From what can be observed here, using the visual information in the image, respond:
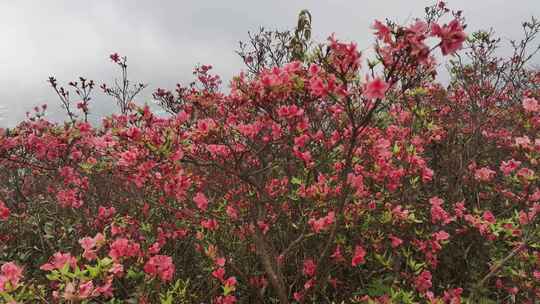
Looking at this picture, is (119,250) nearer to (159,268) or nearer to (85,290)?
(159,268)

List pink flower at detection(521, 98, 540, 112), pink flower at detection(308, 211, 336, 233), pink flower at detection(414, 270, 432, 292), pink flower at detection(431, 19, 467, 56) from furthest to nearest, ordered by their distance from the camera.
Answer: pink flower at detection(414, 270, 432, 292), pink flower at detection(521, 98, 540, 112), pink flower at detection(308, 211, 336, 233), pink flower at detection(431, 19, 467, 56)

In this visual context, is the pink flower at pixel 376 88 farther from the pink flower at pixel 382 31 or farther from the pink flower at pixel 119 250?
the pink flower at pixel 119 250

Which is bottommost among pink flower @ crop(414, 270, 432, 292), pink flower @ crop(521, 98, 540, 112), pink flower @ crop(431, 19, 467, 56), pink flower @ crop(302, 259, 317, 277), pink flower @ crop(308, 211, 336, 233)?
pink flower @ crop(414, 270, 432, 292)

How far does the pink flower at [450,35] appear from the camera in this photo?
199 cm

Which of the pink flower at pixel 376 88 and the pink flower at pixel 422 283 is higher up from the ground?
the pink flower at pixel 376 88

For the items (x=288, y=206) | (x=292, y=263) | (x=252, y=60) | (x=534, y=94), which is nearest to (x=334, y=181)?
(x=288, y=206)

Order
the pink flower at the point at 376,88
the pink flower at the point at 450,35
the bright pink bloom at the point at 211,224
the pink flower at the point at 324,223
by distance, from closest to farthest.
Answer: the pink flower at the point at 450,35, the pink flower at the point at 376,88, the pink flower at the point at 324,223, the bright pink bloom at the point at 211,224

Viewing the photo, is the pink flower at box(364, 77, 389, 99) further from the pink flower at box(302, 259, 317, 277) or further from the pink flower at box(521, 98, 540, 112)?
the pink flower at box(521, 98, 540, 112)

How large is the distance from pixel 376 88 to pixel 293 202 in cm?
244

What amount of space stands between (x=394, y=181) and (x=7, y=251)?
18.4 ft

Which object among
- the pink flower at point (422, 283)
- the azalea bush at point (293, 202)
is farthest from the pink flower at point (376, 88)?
the pink flower at point (422, 283)

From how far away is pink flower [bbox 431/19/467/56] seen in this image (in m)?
1.99

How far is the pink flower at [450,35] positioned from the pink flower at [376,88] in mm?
355

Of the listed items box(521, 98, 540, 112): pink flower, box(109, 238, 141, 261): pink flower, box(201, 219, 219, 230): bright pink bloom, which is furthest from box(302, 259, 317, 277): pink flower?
box(521, 98, 540, 112): pink flower
